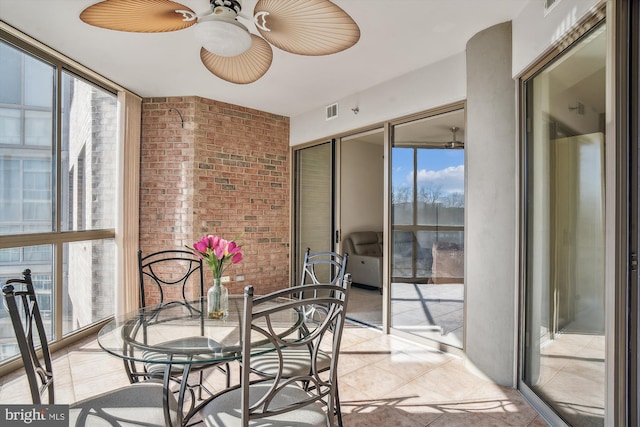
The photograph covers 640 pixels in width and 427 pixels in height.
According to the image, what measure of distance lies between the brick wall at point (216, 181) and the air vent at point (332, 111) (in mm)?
920

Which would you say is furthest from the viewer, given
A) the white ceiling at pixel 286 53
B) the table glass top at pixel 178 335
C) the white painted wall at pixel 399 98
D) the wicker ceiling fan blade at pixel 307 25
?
the white painted wall at pixel 399 98

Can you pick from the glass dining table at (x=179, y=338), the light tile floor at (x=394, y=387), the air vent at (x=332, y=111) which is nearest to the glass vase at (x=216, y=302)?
the glass dining table at (x=179, y=338)

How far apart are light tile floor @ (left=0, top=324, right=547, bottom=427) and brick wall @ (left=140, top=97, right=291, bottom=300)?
1.60 meters

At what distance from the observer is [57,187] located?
3188mm

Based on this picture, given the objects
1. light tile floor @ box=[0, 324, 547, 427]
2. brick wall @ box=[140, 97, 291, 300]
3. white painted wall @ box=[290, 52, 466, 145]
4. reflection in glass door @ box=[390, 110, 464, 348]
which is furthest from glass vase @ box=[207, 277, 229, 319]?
white painted wall @ box=[290, 52, 466, 145]

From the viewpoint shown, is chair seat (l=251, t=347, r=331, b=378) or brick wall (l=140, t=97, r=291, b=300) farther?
brick wall (l=140, t=97, r=291, b=300)

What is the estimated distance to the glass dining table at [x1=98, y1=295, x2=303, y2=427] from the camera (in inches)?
59.1

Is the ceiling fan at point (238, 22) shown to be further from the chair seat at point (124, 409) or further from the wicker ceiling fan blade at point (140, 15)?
the chair seat at point (124, 409)

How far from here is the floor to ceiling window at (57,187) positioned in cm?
278

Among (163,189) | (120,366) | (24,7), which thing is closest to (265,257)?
(163,189)

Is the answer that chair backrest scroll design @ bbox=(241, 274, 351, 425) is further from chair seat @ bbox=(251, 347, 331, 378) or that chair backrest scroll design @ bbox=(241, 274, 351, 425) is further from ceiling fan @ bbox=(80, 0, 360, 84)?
ceiling fan @ bbox=(80, 0, 360, 84)

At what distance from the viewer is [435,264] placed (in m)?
3.38

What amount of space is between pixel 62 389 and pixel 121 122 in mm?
2760

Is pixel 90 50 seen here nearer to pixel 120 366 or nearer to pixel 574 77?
pixel 120 366
